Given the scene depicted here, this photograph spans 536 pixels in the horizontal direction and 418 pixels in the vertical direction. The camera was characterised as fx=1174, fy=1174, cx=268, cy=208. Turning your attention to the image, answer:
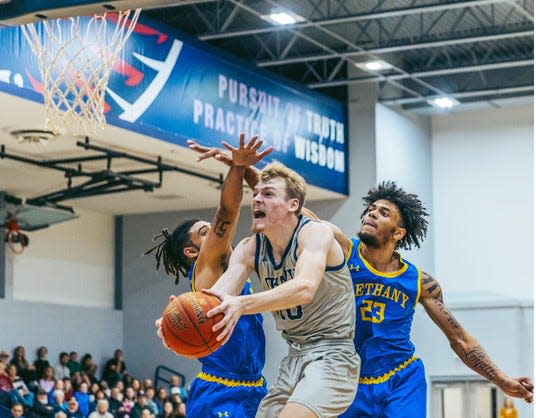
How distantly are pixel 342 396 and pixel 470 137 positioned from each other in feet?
69.8

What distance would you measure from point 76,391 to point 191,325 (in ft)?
55.4

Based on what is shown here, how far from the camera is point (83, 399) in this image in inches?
844

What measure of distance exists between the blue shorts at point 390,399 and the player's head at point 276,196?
160 centimetres

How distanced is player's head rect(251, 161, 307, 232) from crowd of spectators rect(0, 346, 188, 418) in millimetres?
13481

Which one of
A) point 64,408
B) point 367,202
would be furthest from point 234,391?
point 64,408

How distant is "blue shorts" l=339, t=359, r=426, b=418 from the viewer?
768 cm

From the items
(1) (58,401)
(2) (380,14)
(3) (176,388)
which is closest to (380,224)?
(2) (380,14)

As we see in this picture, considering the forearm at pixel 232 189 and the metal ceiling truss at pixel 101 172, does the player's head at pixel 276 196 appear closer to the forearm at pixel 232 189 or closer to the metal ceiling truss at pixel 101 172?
the forearm at pixel 232 189

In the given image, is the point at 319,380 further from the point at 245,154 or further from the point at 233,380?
the point at 245,154

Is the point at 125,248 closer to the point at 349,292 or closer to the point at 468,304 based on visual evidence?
the point at 468,304

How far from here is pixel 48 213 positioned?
23047 millimetres

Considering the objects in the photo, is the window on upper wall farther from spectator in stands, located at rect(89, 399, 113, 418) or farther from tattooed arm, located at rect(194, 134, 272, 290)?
tattooed arm, located at rect(194, 134, 272, 290)

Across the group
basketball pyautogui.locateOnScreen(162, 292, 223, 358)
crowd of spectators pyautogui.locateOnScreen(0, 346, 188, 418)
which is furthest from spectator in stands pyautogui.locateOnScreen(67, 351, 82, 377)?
basketball pyautogui.locateOnScreen(162, 292, 223, 358)

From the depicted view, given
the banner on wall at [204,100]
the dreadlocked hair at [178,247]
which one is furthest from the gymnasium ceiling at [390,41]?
the dreadlocked hair at [178,247]
